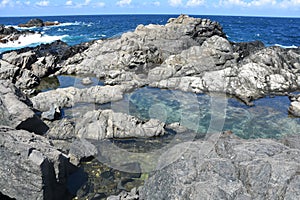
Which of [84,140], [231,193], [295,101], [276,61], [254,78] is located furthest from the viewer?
[276,61]

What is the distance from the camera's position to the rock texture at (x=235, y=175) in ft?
28.8

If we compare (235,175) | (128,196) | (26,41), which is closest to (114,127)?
(128,196)

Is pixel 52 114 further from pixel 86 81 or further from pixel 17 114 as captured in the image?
pixel 86 81

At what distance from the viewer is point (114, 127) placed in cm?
1997

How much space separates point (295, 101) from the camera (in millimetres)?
25656

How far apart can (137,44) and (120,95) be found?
54.6 ft

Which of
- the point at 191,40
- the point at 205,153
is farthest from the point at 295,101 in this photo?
the point at 191,40

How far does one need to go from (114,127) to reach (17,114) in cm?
641

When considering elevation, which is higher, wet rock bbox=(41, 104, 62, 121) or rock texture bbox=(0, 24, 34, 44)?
rock texture bbox=(0, 24, 34, 44)

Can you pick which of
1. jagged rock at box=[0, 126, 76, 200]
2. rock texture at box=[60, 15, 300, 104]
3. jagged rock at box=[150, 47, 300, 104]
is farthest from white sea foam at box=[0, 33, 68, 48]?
jagged rock at box=[0, 126, 76, 200]

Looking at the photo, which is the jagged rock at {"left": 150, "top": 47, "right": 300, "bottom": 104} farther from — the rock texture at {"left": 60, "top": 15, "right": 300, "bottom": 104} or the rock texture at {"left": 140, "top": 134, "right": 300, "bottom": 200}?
the rock texture at {"left": 140, "top": 134, "right": 300, "bottom": 200}

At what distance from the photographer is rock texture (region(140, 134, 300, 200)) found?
8766 mm

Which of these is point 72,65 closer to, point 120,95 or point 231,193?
point 120,95

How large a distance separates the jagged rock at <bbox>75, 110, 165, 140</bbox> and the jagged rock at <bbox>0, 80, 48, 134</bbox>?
2740 mm
